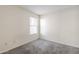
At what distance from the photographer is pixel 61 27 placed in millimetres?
1568

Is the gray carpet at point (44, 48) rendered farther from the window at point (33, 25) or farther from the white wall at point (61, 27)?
the window at point (33, 25)

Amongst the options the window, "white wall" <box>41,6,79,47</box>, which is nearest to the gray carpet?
"white wall" <box>41,6,79,47</box>

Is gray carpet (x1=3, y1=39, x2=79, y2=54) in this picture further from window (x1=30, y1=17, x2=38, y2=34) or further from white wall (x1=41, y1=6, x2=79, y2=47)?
window (x1=30, y1=17, x2=38, y2=34)

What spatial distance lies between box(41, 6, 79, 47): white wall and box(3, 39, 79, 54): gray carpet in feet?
0.35

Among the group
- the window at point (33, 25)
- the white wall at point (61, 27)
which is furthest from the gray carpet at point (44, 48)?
the window at point (33, 25)

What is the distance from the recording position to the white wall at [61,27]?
151 cm

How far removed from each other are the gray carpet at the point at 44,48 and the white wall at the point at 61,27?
4.2 inches

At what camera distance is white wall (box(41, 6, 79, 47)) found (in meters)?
1.51

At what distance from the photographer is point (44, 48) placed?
1.48m

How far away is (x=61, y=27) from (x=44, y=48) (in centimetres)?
57

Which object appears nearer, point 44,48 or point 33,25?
point 44,48

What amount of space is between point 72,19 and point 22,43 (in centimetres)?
118

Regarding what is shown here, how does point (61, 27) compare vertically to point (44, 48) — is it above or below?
above
